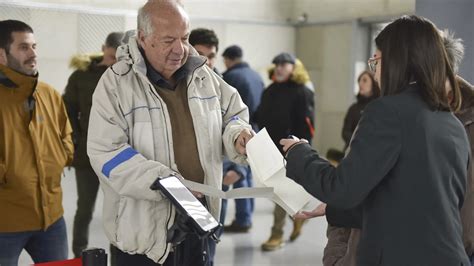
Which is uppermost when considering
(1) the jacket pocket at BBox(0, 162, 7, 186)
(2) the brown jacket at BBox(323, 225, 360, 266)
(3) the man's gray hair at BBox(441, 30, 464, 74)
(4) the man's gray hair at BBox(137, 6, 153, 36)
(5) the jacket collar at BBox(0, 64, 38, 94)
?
(4) the man's gray hair at BBox(137, 6, 153, 36)

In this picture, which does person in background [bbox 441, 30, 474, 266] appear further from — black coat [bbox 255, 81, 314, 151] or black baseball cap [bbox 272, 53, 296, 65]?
black baseball cap [bbox 272, 53, 296, 65]

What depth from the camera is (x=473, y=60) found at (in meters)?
2.81

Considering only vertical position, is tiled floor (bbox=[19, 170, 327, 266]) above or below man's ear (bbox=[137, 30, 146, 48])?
below

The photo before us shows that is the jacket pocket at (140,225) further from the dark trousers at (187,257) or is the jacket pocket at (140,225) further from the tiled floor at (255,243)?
the tiled floor at (255,243)

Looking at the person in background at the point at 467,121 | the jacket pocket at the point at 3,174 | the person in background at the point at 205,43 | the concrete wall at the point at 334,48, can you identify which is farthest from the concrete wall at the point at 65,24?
the person in background at the point at 467,121

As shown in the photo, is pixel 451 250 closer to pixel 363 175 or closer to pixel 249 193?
pixel 363 175

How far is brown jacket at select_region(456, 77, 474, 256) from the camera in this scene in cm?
175

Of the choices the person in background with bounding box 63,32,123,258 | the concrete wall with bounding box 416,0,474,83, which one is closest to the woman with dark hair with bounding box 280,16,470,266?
the concrete wall with bounding box 416,0,474,83

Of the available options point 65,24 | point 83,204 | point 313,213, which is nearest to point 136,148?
point 313,213

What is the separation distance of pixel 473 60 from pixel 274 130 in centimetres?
225

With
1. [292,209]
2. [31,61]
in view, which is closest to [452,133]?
[292,209]

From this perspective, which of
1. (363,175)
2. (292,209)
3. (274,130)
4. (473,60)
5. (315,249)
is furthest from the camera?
(274,130)

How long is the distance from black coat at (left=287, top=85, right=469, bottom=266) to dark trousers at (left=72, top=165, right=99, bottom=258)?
2.57 m

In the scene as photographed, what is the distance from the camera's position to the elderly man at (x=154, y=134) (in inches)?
71.9
